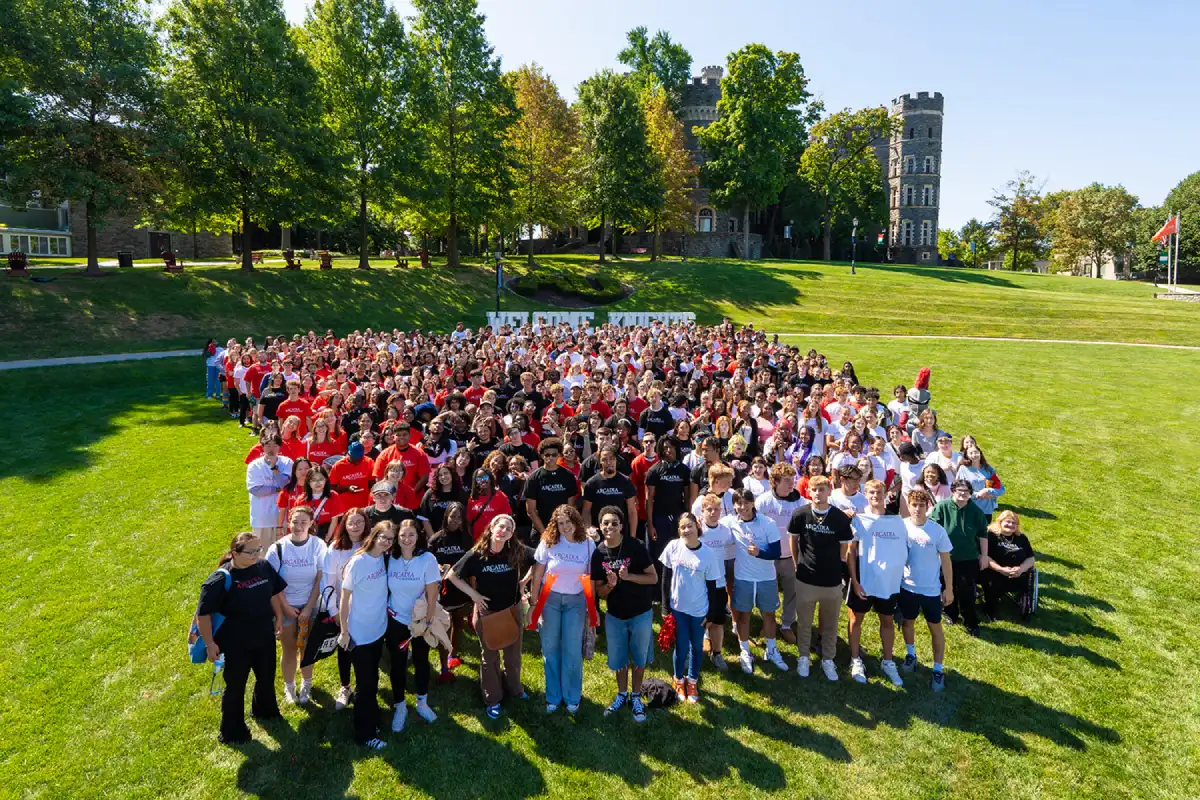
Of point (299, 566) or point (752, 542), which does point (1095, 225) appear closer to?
point (752, 542)

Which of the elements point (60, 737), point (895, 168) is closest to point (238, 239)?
point (60, 737)

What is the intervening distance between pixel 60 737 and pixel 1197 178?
94593 millimetres

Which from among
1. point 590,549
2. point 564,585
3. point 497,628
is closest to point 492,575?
point 497,628

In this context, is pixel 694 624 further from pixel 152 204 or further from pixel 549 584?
pixel 152 204

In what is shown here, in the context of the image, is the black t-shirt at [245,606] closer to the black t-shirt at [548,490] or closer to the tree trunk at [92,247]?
the black t-shirt at [548,490]

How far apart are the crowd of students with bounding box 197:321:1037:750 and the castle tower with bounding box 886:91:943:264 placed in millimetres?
72583

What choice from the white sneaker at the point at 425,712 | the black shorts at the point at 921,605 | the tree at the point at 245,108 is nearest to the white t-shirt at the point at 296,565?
the white sneaker at the point at 425,712

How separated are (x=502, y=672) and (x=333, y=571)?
190 centimetres

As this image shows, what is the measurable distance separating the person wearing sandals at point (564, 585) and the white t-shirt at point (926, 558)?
3227 mm

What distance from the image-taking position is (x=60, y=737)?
554 centimetres

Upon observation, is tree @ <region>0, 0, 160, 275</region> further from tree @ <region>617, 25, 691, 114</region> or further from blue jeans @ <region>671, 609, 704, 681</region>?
tree @ <region>617, 25, 691, 114</region>

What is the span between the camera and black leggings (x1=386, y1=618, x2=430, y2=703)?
222 inches

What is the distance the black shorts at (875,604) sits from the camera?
6.48 metres

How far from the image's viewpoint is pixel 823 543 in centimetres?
642
